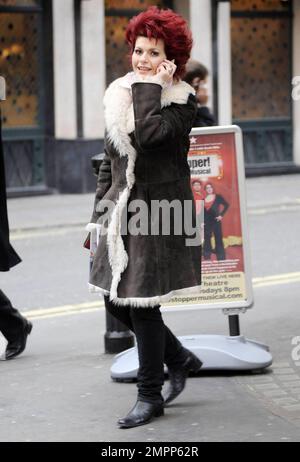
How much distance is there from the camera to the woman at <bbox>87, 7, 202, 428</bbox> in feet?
18.4

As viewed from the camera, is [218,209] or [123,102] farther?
[218,209]

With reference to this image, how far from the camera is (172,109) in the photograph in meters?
5.67

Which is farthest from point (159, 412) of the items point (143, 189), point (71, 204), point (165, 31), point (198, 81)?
point (71, 204)

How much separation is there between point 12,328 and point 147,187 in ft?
6.84

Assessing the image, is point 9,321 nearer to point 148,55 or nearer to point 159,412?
point 159,412

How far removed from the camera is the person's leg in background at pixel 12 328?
7.33m

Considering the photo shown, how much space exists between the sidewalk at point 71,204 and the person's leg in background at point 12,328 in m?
6.83

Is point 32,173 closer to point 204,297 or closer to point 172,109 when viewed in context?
point 204,297

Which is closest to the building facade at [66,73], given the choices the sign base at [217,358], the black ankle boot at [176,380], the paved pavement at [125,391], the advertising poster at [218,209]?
the paved pavement at [125,391]

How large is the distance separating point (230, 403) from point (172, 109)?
1.52 meters

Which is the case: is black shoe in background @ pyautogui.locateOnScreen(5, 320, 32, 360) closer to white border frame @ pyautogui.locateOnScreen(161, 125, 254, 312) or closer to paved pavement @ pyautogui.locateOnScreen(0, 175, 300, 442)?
paved pavement @ pyautogui.locateOnScreen(0, 175, 300, 442)

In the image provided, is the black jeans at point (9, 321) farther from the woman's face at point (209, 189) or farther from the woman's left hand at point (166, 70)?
the woman's left hand at point (166, 70)

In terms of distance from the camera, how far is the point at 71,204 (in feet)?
54.1

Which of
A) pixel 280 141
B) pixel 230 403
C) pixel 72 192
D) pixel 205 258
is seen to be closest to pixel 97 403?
pixel 230 403
